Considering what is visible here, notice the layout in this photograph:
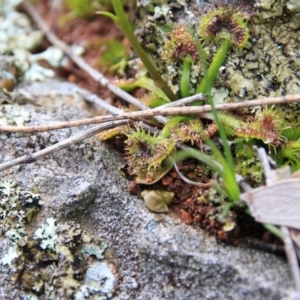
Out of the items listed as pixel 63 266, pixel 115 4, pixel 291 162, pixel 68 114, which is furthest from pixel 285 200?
pixel 68 114

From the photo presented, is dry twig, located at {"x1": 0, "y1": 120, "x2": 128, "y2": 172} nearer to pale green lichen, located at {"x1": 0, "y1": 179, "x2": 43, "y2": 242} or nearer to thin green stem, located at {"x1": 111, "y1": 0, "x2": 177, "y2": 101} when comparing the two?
pale green lichen, located at {"x1": 0, "y1": 179, "x2": 43, "y2": 242}

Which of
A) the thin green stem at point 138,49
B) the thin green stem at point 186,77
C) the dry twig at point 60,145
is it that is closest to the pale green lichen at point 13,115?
the dry twig at point 60,145

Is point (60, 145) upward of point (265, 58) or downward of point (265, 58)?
downward

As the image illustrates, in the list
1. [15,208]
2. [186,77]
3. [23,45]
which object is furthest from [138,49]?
[23,45]

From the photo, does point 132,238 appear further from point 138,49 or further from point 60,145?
point 138,49

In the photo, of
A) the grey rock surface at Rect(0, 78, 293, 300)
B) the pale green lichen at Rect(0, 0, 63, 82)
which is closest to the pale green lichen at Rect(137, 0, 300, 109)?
the grey rock surface at Rect(0, 78, 293, 300)

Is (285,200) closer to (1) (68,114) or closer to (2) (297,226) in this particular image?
(2) (297,226)

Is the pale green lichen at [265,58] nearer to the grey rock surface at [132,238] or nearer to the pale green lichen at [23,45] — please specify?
the grey rock surface at [132,238]
